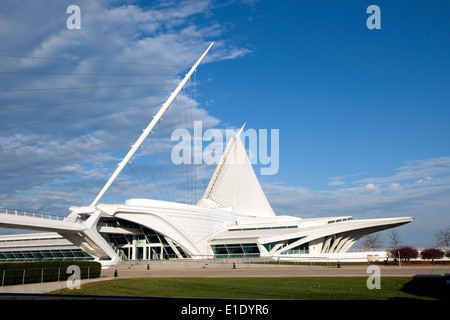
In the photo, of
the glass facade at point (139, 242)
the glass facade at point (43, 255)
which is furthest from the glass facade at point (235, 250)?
the glass facade at point (43, 255)

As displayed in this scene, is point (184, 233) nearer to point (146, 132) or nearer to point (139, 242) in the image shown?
point (139, 242)

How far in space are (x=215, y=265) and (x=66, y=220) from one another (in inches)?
661

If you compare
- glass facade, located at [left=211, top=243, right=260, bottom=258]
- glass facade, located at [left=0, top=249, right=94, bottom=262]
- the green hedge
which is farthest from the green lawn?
glass facade, located at [left=0, top=249, right=94, bottom=262]

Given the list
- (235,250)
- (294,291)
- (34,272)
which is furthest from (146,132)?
(294,291)

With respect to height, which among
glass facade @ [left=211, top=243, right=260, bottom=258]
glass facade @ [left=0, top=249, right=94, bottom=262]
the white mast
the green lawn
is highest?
the white mast

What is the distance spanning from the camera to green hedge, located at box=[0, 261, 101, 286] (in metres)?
21.7

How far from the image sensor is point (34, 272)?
897 inches

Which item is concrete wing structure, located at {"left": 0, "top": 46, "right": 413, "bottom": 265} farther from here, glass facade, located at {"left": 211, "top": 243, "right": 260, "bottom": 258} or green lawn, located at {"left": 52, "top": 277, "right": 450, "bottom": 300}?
green lawn, located at {"left": 52, "top": 277, "right": 450, "bottom": 300}

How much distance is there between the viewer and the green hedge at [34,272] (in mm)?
21688

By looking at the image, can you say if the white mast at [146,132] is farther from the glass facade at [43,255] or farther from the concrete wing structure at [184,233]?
the glass facade at [43,255]

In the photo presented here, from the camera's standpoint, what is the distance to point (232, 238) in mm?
56938

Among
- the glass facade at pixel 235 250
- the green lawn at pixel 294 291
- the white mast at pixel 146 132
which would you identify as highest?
the white mast at pixel 146 132

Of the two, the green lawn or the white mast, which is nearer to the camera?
the green lawn
